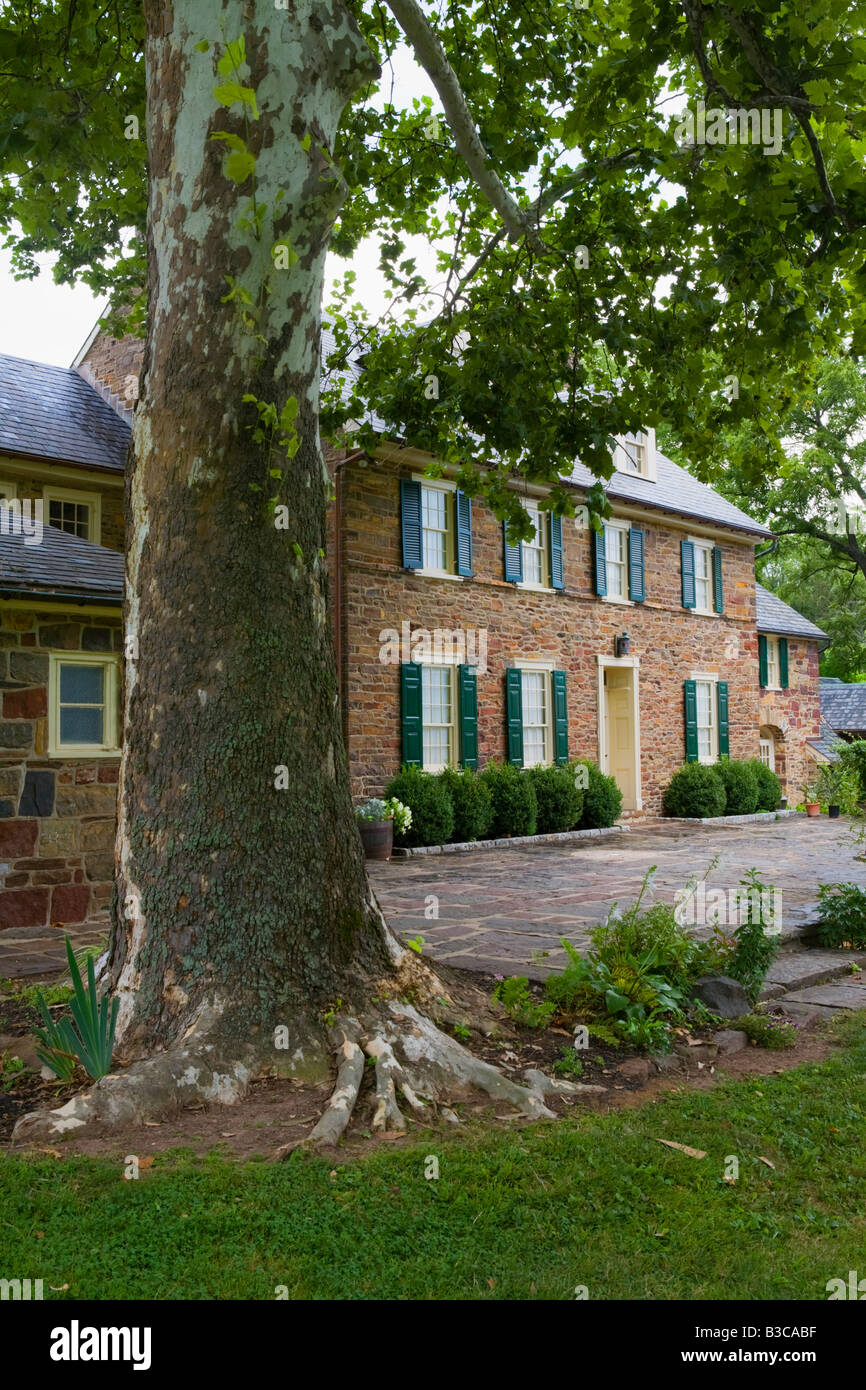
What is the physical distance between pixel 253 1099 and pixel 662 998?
2.19 metres

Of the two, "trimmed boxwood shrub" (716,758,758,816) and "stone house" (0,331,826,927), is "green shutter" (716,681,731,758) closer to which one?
"stone house" (0,331,826,927)

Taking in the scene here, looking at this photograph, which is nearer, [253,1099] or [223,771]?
[253,1099]

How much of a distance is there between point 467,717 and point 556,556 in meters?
3.69

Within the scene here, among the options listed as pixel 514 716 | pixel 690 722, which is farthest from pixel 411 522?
pixel 690 722

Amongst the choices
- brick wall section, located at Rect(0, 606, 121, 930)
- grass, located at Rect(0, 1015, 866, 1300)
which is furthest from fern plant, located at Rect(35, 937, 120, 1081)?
brick wall section, located at Rect(0, 606, 121, 930)

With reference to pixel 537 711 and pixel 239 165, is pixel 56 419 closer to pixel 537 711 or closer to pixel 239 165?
pixel 537 711

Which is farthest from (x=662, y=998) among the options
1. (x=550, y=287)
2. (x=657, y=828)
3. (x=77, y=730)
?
(x=657, y=828)

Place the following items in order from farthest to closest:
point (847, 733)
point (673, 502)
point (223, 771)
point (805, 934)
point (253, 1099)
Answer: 1. point (847, 733)
2. point (673, 502)
3. point (805, 934)
4. point (223, 771)
5. point (253, 1099)

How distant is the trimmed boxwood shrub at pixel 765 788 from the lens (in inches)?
829

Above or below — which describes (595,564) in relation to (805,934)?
above

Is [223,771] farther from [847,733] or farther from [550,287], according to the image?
[847,733]
